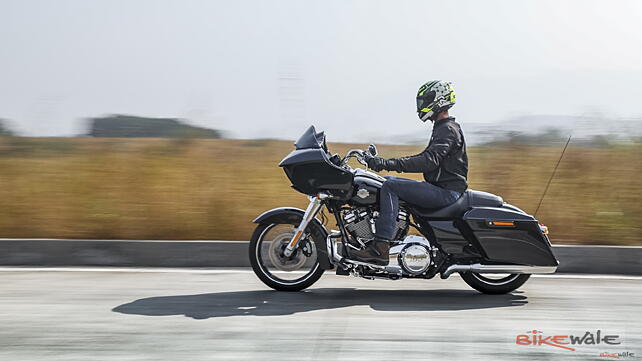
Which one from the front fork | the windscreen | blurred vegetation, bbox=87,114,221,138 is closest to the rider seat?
the front fork

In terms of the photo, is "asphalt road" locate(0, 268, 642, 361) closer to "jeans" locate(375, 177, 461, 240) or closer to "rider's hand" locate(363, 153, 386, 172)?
"jeans" locate(375, 177, 461, 240)

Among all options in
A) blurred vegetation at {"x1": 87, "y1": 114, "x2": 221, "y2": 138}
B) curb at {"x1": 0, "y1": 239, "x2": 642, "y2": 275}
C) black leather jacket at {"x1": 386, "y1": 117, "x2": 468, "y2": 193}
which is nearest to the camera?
black leather jacket at {"x1": 386, "y1": 117, "x2": 468, "y2": 193}

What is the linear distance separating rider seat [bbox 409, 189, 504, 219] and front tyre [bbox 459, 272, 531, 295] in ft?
2.07

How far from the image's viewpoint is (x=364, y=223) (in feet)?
24.7

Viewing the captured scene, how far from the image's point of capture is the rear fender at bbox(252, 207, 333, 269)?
7.54 m

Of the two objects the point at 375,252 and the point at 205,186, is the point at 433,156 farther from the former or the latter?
the point at 205,186

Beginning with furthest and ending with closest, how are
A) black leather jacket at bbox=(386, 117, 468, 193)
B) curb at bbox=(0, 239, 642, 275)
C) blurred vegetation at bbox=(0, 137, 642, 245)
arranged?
1. blurred vegetation at bbox=(0, 137, 642, 245)
2. curb at bbox=(0, 239, 642, 275)
3. black leather jacket at bbox=(386, 117, 468, 193)

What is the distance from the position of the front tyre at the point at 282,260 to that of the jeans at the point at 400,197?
71 cm

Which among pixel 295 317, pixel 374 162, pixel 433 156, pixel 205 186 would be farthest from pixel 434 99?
pixel 205 186

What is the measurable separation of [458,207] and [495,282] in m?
0.86

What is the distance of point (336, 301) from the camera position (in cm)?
729

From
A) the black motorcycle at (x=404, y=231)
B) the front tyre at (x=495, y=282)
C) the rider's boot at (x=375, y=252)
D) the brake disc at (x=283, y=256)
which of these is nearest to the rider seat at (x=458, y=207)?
the black motorcycle at (x=404, y=231)

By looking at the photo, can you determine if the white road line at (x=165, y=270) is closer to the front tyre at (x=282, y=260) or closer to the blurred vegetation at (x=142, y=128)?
the front tyre at (x=282, y=260)

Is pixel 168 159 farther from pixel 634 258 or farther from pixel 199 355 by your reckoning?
pixel 199 355
